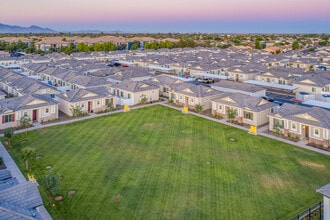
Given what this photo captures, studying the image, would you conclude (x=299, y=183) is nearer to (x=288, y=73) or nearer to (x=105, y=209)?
(x=105, y=209)

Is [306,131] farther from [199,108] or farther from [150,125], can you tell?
[150,125]

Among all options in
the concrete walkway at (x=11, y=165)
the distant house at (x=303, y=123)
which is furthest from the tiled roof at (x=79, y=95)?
the distant house at (x=303, y=123)

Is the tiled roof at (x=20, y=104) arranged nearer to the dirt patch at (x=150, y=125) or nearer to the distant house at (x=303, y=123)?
the dirt patch at (x=150, y=125)

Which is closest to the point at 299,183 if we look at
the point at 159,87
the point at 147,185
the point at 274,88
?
the point at 147,185

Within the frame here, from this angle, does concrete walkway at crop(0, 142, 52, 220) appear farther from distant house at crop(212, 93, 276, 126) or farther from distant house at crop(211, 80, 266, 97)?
distant house at crop(211, 80, 266, 97)

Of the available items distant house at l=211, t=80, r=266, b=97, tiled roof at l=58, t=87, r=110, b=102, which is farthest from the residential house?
tiled roof at l=58, t=87, r=110, b=102
